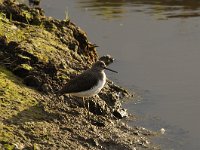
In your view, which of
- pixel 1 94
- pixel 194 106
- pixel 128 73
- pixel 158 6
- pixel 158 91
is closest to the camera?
pixel 1 94

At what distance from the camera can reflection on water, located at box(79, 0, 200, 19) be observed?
2070 cm

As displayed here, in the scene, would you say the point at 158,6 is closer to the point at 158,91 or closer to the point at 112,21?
the point at 112,21

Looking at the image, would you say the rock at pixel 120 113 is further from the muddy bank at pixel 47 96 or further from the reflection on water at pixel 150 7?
the reflection on water at pixel 150 7

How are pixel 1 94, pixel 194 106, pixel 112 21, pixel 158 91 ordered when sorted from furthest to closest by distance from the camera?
pixel 112 21, pixel 158 91, pixel 194 106, pixel 1 94

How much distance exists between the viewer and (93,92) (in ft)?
33.5

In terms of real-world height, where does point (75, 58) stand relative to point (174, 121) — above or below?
above

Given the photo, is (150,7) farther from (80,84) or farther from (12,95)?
A: (12,95)

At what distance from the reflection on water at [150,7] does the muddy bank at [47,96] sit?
693 cm

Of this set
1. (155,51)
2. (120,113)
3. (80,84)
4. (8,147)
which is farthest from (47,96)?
(155,51)

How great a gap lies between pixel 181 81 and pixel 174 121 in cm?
236

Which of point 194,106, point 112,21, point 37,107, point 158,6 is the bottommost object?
point 37,107

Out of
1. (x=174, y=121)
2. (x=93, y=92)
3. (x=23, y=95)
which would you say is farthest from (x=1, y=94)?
(x=174, y=121)

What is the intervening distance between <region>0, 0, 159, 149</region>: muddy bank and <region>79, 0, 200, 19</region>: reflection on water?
693cm

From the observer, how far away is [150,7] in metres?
21.8
